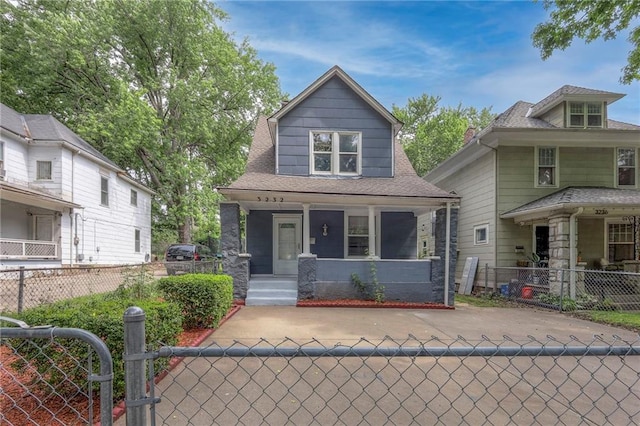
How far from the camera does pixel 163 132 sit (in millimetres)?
19500

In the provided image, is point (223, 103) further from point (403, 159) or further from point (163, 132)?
point (403, 159)

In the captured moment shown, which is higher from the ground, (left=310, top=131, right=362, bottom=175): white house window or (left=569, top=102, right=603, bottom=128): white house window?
(left=569, top=102, right=603, bottom=128): white house window

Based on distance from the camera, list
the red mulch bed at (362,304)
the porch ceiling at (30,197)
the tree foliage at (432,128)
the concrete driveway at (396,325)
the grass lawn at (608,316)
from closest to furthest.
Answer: the concrete driveway at (396,325) → the grass lawn at (608,316) → the red mulch bed at (362,304) → the porch ceiling at (30,197) → the tree foliage at (432,128)

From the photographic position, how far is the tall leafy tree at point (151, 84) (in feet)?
53.5

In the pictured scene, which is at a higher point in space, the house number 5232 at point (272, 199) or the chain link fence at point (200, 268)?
the house number 5232 at point (272, 199)

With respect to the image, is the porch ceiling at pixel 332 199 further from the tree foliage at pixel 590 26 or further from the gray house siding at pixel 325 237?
the tree foliage at pixel 590 26

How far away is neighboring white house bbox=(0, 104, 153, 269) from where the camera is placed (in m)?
11.5

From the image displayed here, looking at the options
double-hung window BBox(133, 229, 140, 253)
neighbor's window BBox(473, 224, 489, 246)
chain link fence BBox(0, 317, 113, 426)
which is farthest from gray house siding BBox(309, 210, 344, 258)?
double-hung window BBox(133, 229, 140, 253)

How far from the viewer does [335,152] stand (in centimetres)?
1074

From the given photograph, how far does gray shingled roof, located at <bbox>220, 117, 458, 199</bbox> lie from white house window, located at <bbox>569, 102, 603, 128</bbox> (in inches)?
237

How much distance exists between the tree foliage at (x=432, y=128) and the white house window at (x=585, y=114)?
1214 cm

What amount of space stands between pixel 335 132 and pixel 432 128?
1795 centimetres

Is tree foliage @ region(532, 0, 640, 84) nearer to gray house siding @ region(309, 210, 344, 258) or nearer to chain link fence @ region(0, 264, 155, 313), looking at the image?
gray house siding @ region(309, 210, 344, 258)

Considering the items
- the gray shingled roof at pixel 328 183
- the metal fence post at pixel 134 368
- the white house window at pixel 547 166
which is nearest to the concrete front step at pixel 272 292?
the gray shingled roof at pixel 328 183
